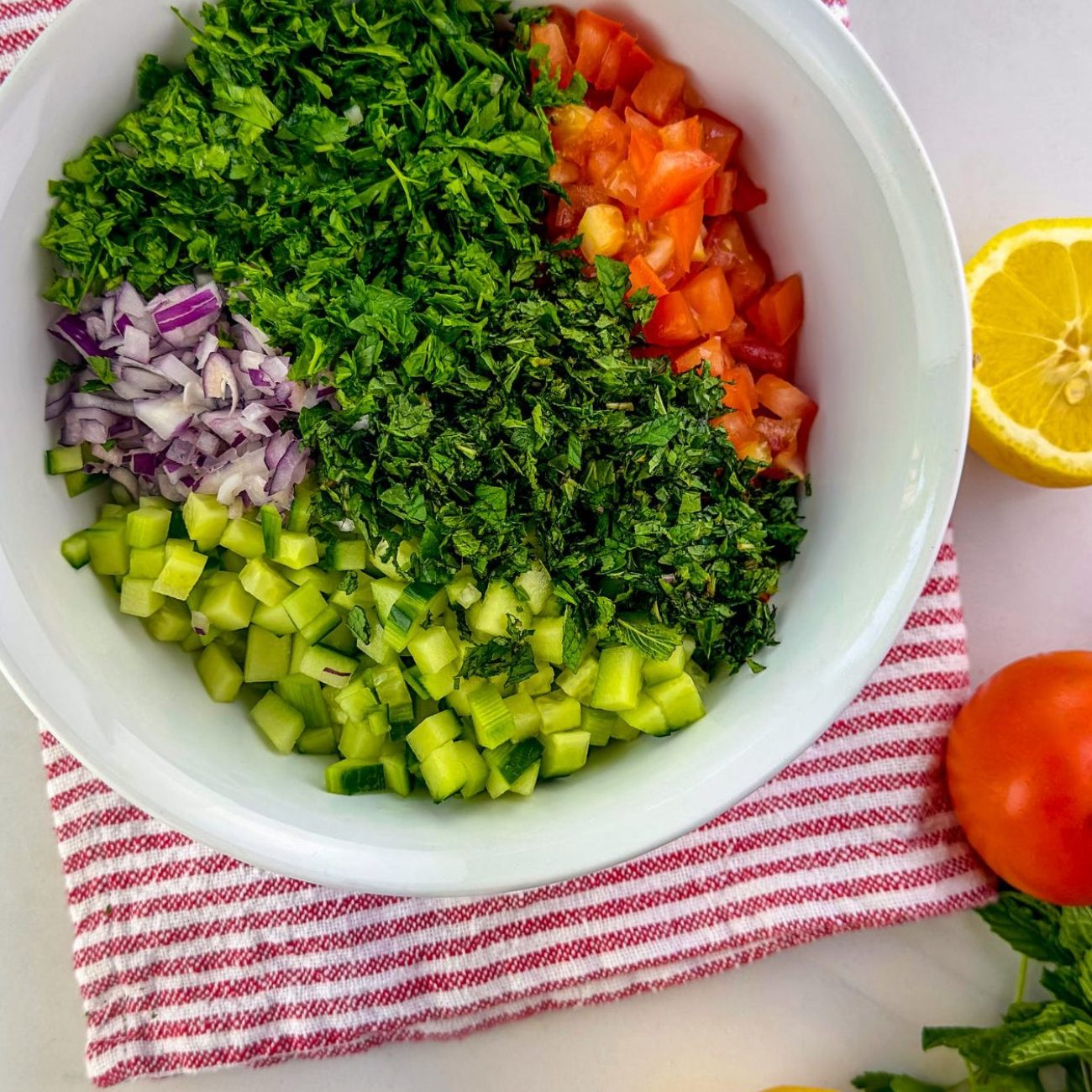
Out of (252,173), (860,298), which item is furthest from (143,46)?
(860,298)

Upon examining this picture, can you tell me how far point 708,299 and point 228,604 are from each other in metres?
0.85

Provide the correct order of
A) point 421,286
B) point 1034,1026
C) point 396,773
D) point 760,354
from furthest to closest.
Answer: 1. point 1034,1026
2. point 760,354
3. point 396,773
4. point 421,286

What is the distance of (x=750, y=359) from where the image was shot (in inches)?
65.1

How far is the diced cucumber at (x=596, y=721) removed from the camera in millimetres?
1563

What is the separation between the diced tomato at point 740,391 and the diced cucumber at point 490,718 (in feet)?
1.83

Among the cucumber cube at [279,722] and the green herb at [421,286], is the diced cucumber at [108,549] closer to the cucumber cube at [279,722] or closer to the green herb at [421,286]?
the cucumber cube at [279,722]

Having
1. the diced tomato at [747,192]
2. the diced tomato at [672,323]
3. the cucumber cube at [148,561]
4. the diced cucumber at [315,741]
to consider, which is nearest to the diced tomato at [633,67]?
the diced tomato at [747,192]

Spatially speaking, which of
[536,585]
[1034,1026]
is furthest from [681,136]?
[1034,1026]

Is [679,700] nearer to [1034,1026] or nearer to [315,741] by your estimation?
[315,741]

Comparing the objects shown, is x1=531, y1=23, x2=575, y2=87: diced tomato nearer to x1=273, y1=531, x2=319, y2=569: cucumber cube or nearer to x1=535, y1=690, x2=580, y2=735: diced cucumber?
x1=273, y1=531, x2=319, y2=569: cucumber cube

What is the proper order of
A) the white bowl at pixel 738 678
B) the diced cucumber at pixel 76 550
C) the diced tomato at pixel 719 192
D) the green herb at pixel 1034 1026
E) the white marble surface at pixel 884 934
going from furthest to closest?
the white marble surface at pixel 884 934 < the green herb at pixel 1034 1026 < the diced tomato at pixel 719 192 < the diced cucumber at pixel 76 550 < the white bowl at pixel 738 678

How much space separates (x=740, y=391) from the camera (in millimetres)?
1580

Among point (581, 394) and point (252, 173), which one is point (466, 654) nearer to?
point (581, 394)

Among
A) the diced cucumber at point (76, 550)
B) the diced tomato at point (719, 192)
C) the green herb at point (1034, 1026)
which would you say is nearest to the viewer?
the diced cucumber at point (76, 550)
